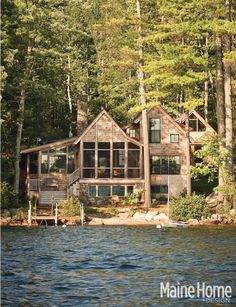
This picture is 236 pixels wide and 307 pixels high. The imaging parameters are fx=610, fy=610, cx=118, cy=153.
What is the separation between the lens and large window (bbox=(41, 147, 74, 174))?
55156 mm

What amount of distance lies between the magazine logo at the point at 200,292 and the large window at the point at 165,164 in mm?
37984

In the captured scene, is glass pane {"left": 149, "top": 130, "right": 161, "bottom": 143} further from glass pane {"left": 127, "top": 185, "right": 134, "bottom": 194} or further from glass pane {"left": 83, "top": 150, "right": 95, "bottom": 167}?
glass pane {"left": 83, "top": 150, "right": 95, "bottom": 167}

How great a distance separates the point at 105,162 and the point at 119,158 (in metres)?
1.34

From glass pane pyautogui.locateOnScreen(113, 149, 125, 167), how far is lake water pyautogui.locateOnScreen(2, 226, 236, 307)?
733 inches

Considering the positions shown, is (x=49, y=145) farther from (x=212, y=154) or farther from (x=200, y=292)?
(x=200, y=292)

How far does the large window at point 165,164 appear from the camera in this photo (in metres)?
56.4

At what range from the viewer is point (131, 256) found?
25359 mm

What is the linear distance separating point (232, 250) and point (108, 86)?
42.3m

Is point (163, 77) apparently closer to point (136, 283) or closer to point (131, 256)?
point (131, 256)

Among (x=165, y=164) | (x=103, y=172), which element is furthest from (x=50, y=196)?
(x=165, y=164)

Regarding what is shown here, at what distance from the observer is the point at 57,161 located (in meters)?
55.4

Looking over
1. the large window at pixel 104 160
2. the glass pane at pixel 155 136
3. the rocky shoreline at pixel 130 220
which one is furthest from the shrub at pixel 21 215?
the glass pane at pixel 155 136

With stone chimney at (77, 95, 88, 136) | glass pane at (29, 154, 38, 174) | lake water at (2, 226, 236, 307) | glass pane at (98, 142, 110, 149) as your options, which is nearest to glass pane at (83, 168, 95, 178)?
glass pane at (98, 142, 110, 149)

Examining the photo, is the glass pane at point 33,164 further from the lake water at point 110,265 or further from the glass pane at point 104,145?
the lake water at point 110,265
